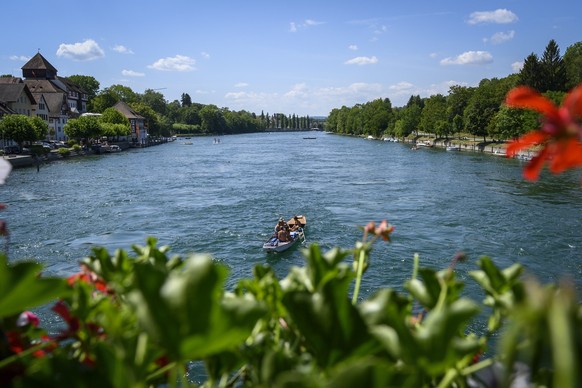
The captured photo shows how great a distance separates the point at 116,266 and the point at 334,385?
1162 mm

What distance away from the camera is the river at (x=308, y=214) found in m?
19.4

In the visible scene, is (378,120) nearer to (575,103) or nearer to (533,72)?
(533,72)

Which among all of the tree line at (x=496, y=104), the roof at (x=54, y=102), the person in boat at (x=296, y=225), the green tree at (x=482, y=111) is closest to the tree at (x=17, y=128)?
the roof at (x=54, y=102)

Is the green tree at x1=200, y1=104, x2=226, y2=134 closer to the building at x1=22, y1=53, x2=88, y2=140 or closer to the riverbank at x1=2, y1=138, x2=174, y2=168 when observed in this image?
the building at x1=22, y1=53, x2=88, y2=140

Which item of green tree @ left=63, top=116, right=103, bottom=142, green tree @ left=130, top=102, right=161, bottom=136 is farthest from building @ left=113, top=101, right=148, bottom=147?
green tree @ left=63, top=116, right=103, bottom=142

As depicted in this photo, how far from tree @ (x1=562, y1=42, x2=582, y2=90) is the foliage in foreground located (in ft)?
311

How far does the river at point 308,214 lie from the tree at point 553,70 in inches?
1747

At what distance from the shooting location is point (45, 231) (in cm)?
2370

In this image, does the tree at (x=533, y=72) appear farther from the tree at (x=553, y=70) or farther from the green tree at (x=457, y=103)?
the green tree at (x=457, y=103)

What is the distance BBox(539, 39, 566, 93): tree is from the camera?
82.5m

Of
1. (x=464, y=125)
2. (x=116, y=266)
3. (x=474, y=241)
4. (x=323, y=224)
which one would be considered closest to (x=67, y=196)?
(x=323, y=224)

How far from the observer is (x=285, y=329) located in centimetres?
140

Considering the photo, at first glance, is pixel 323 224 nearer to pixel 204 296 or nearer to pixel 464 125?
pixel 204 296

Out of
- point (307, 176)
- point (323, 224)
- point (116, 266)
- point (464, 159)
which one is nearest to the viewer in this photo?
point (116, 266)
